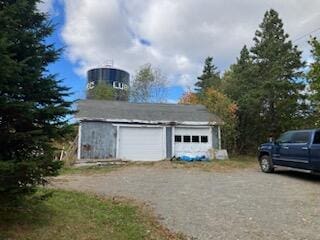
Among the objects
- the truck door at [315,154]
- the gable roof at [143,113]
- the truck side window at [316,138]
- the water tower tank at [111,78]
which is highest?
the water tower tank at [111,78]

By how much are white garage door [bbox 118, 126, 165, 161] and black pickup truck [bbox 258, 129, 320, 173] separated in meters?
7.76

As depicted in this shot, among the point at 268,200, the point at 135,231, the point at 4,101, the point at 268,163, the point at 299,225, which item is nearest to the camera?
the point at 4,101

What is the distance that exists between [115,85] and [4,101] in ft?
141

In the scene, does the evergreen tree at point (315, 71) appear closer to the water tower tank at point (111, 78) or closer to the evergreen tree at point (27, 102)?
the evergreen tree at point (27, 102)

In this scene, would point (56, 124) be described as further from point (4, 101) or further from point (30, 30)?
point (30, 30)

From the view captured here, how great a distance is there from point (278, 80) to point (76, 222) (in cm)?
2360

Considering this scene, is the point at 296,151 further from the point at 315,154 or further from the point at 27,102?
the point at 27,102

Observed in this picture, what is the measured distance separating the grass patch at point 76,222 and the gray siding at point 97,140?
1307 cm

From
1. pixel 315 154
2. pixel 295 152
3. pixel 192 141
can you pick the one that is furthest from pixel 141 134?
pixel 315 154

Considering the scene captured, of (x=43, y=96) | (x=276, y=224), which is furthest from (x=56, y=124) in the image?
(x=276, y=224)

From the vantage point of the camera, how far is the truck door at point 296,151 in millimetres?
14500

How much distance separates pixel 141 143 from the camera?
2350cm

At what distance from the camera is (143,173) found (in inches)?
683

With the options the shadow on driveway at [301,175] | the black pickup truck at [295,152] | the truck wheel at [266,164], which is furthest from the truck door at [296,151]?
the truck wheel at [266,164]
